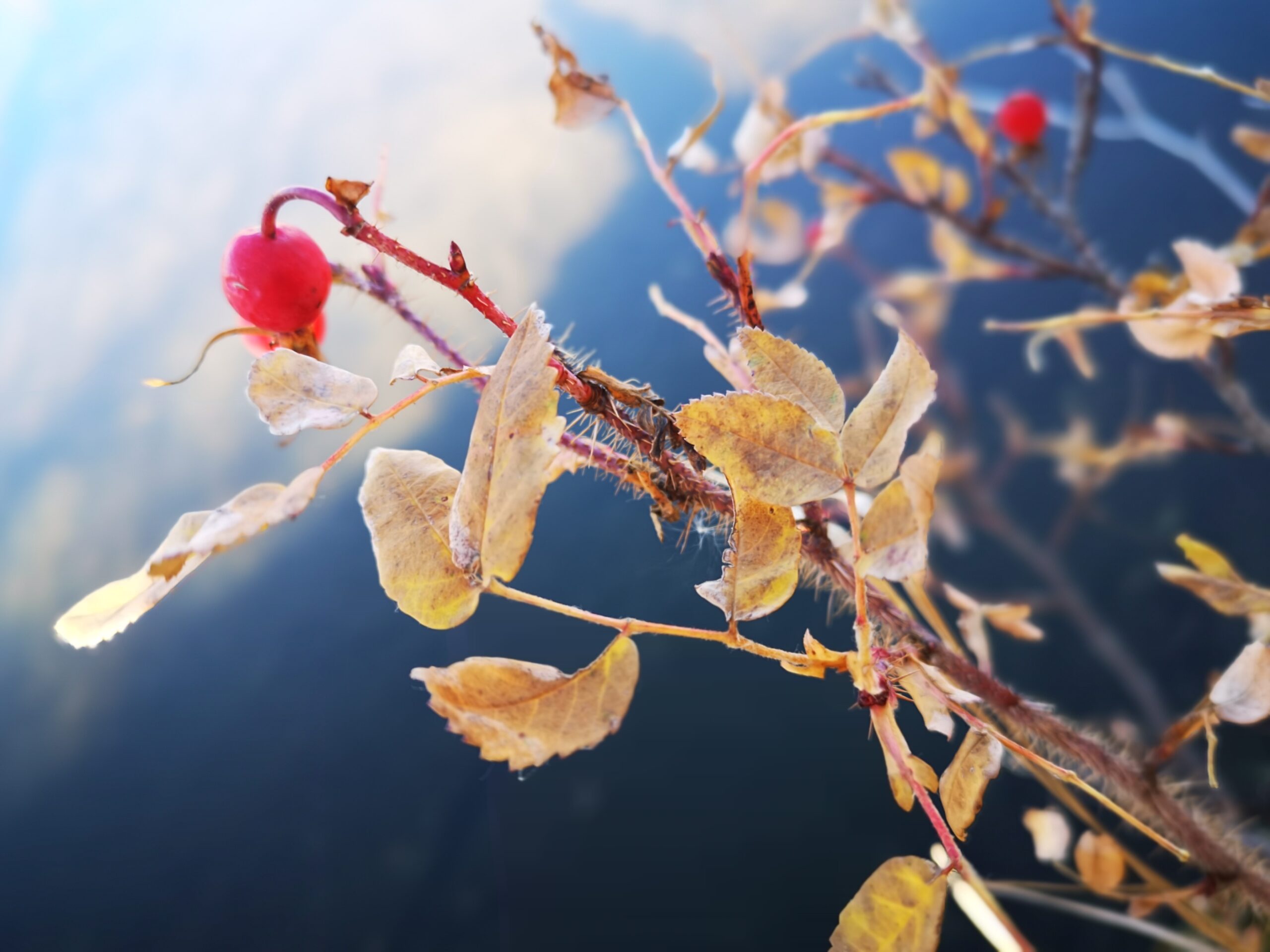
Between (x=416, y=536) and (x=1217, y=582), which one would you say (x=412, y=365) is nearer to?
(x=416, y=536)

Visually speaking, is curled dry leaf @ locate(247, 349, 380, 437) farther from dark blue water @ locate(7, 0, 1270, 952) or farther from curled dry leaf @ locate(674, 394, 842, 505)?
dark blue water @ locate(7, 0, 1270, 952)

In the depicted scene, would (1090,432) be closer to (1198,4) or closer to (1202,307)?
(1198,4)

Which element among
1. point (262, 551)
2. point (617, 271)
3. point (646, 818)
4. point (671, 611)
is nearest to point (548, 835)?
point (646, 818)

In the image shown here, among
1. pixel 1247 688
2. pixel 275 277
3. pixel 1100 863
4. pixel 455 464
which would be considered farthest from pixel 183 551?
pixel 455 464

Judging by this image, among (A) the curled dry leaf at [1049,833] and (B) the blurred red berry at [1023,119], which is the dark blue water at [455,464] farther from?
(A) the curled dry leaf at [1049,833]

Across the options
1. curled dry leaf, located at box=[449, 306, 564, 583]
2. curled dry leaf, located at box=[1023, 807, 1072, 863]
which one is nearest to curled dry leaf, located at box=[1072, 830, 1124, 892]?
curled dry leaf, located at box=[1023, 807, 1072, 863]

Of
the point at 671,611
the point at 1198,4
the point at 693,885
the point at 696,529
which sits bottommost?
the point at 693,885
